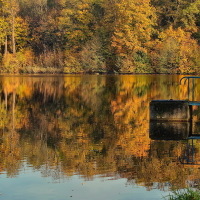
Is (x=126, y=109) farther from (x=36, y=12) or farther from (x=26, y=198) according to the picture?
(x=36, y=12)

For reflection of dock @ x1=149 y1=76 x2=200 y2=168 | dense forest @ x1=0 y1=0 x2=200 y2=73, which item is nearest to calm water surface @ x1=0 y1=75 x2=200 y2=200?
reflection of dock @ x1=149 y1=76 x2=200 y2=168

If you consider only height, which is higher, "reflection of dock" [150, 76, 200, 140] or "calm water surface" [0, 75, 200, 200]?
"reflection of dock" [150, 76, 200, 140]

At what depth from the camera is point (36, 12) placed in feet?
234

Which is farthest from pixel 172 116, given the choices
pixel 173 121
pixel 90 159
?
pixel 90 159

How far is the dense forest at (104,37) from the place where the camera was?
60.8 meters

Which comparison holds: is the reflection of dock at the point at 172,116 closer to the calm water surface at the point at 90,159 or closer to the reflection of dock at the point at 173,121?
the reflection of dock at the point at 173,121


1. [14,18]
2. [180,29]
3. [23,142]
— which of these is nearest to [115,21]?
[180,29]

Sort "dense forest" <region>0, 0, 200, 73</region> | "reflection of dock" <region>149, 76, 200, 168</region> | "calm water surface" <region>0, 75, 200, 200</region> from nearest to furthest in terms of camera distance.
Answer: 1. "calm water surface" <region>0, 75, 200, 200</region>
2. "reflection of dock" <region>149, 76, 200, 168</region>
3. "dense forest" <region>0, 0, 200, 73</region>

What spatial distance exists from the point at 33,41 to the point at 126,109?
49674 millimetres

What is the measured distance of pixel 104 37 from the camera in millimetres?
64875

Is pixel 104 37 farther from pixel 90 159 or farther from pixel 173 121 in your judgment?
pixel 90 159

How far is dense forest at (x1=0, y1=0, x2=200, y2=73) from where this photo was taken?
199 ft

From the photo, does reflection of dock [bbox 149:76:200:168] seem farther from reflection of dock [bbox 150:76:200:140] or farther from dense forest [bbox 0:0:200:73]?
dense forest [bbox 0:0:200:73]

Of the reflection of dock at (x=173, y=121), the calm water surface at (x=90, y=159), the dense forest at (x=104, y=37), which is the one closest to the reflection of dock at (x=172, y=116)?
the reflection of dock at (x=173, y=121)
